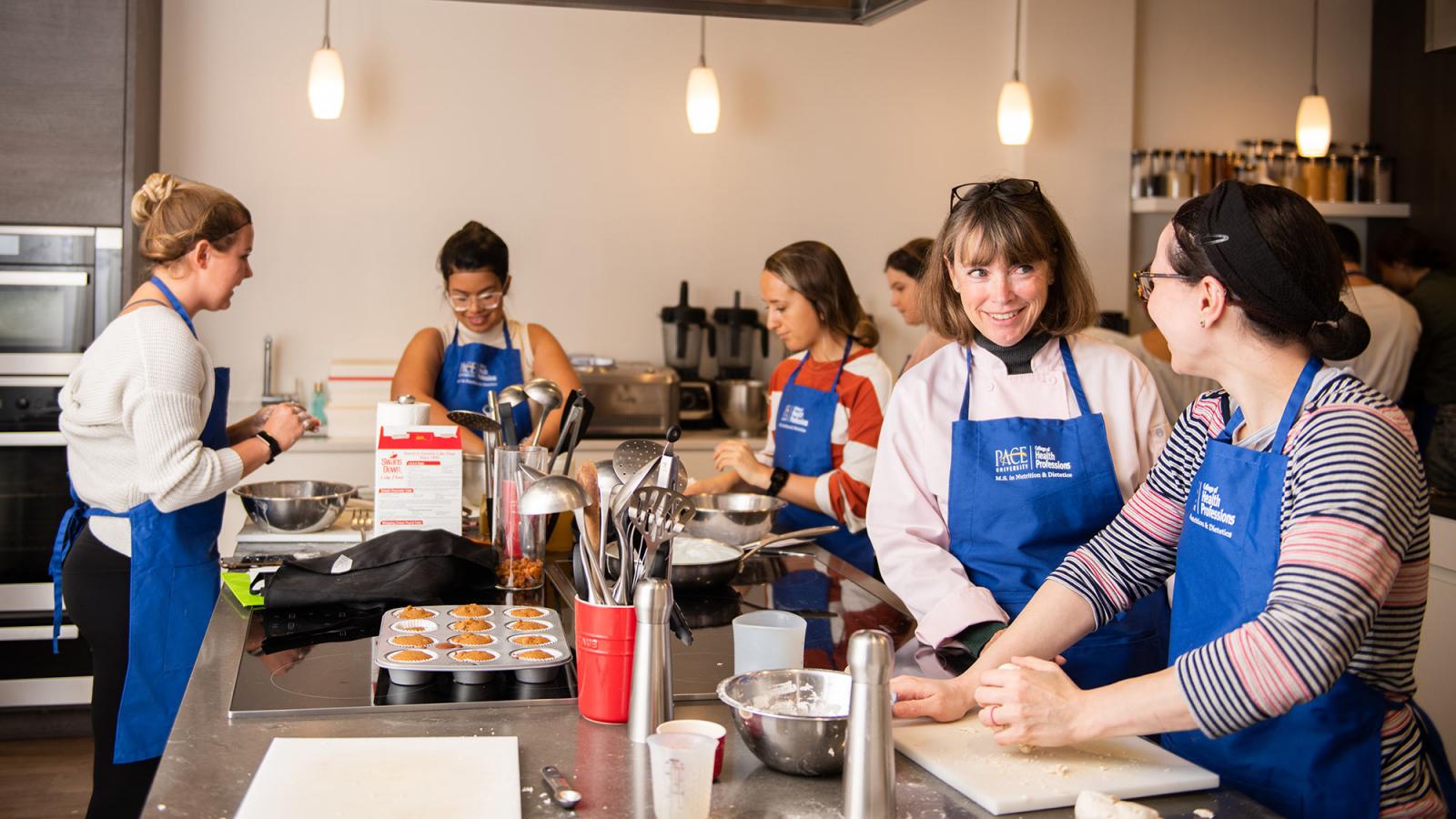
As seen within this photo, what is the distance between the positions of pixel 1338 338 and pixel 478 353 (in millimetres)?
2734

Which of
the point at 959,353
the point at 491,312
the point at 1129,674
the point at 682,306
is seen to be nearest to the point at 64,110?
the point at 491,312

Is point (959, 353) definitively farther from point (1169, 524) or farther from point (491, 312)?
point (491, 312)

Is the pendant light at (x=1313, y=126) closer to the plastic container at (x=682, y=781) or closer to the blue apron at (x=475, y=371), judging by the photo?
the blue apron at (x=475, y=371)

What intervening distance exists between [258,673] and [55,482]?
298 cm

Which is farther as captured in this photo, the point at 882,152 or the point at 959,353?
the point at 882,152

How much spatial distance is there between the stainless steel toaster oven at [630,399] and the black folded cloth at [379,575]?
2.54m

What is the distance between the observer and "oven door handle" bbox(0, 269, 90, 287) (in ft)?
13.6

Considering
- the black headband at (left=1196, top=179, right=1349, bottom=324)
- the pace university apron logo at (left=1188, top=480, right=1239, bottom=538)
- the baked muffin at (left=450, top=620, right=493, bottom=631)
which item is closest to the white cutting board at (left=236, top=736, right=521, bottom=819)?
the baked muffin at (left=450, top=620, right=493, bottom=631)

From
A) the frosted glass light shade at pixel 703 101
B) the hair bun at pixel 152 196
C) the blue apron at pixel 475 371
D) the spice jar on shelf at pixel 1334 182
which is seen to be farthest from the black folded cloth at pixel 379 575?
the spice jar on shelf at pixel 1334 182

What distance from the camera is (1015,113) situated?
4961 mm

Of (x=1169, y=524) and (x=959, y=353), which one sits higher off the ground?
(x=959, y=353)

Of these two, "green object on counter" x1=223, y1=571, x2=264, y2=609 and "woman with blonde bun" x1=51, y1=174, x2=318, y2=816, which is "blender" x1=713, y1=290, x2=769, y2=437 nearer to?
"woman with blonde bun" x1=51, y1=174, x2=318, y2=816

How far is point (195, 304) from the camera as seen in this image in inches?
111

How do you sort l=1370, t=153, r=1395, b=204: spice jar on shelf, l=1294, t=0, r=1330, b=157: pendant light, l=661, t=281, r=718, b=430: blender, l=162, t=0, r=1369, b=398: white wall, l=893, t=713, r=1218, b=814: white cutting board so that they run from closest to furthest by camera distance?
l=893, t=713, r=1218, b=814: white cutting board → l=162, t=0, r=1369, b=398: white wall → l=661, t=281, r=718, b=430: blender → l=1294, t=0, r=1330, b=157: pendant light → l=1370, t=153, r=1395, b=204: spice jar on shelf
